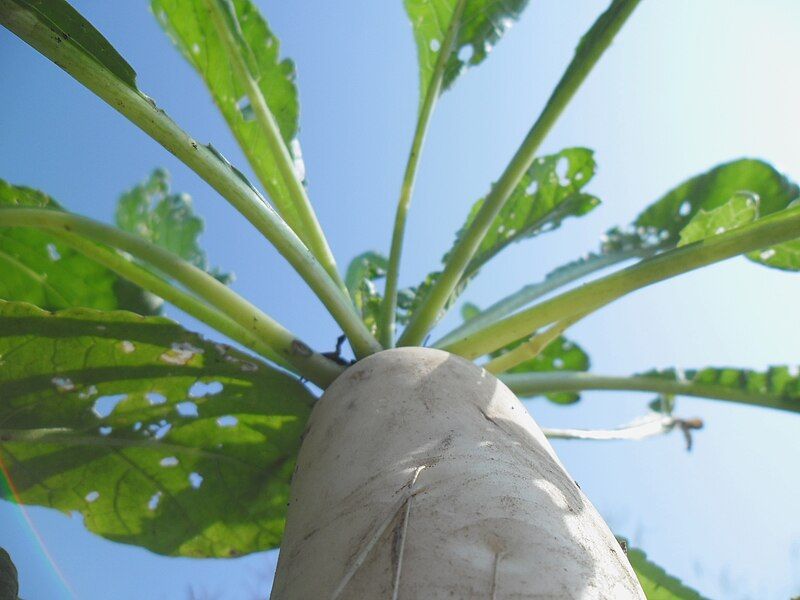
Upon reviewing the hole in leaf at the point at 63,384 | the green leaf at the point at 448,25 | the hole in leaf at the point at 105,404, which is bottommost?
the hole in leaf at the point at 105,404

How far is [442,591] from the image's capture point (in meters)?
0.56

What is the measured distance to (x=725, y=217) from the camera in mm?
1422

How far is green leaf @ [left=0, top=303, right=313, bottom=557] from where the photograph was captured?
3.53 ft

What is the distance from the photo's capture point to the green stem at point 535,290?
137 centimetres

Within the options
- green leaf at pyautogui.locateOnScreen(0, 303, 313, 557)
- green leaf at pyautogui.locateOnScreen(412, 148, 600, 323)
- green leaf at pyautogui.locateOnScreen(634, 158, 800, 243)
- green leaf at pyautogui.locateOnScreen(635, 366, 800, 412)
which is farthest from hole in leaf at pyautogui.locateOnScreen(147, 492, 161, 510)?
green leaf at pyautogui.locateOnScreen(634, 158, 800, 243)

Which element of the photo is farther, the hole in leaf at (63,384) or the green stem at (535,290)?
the green stem at (535,290)

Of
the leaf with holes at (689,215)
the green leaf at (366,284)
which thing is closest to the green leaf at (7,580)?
the green leaf at (366,284)

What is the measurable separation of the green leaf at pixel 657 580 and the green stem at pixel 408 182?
719 mm

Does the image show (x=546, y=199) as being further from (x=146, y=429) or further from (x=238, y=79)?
(x=146, y=429)

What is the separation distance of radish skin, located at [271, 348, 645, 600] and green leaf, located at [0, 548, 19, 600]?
386 mm

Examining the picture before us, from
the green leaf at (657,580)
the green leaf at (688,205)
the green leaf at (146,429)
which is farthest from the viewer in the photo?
the green leaf at (688,205)

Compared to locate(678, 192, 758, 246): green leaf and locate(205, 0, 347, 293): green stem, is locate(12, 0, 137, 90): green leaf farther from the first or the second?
locate(678, 192, 758, 246): green leaf

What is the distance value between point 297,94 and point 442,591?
4.51ft

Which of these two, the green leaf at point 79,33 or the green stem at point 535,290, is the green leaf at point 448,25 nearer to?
the green stem at point 535,290
